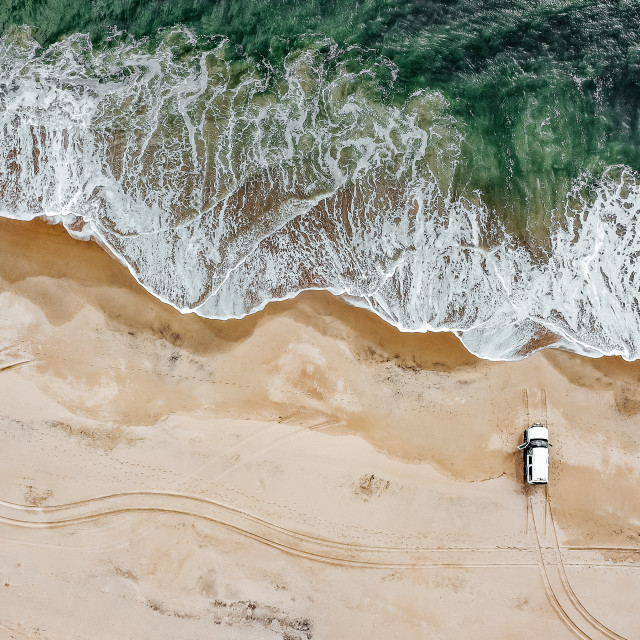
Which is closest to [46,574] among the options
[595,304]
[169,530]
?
[169,530]

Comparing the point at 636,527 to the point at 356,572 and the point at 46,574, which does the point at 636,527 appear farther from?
the point at 46,574

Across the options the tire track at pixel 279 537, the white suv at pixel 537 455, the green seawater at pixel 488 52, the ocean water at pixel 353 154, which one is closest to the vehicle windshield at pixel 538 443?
the white suv at pixel 537 455

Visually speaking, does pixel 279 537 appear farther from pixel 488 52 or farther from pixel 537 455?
pixel 488 52

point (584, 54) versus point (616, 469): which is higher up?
point (584, 54)

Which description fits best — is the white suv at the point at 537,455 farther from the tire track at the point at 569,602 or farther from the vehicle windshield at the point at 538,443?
the tire track at the point at 569,602

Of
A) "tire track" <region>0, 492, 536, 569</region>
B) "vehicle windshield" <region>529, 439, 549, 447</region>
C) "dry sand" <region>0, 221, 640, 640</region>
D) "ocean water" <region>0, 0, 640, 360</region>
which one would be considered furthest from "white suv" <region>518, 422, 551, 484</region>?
"ocean water" <region>0, 0, 640, 360</region>

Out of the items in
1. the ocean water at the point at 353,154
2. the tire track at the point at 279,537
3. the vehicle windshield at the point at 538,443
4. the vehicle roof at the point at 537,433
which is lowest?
the tire track at the point at 279,537
